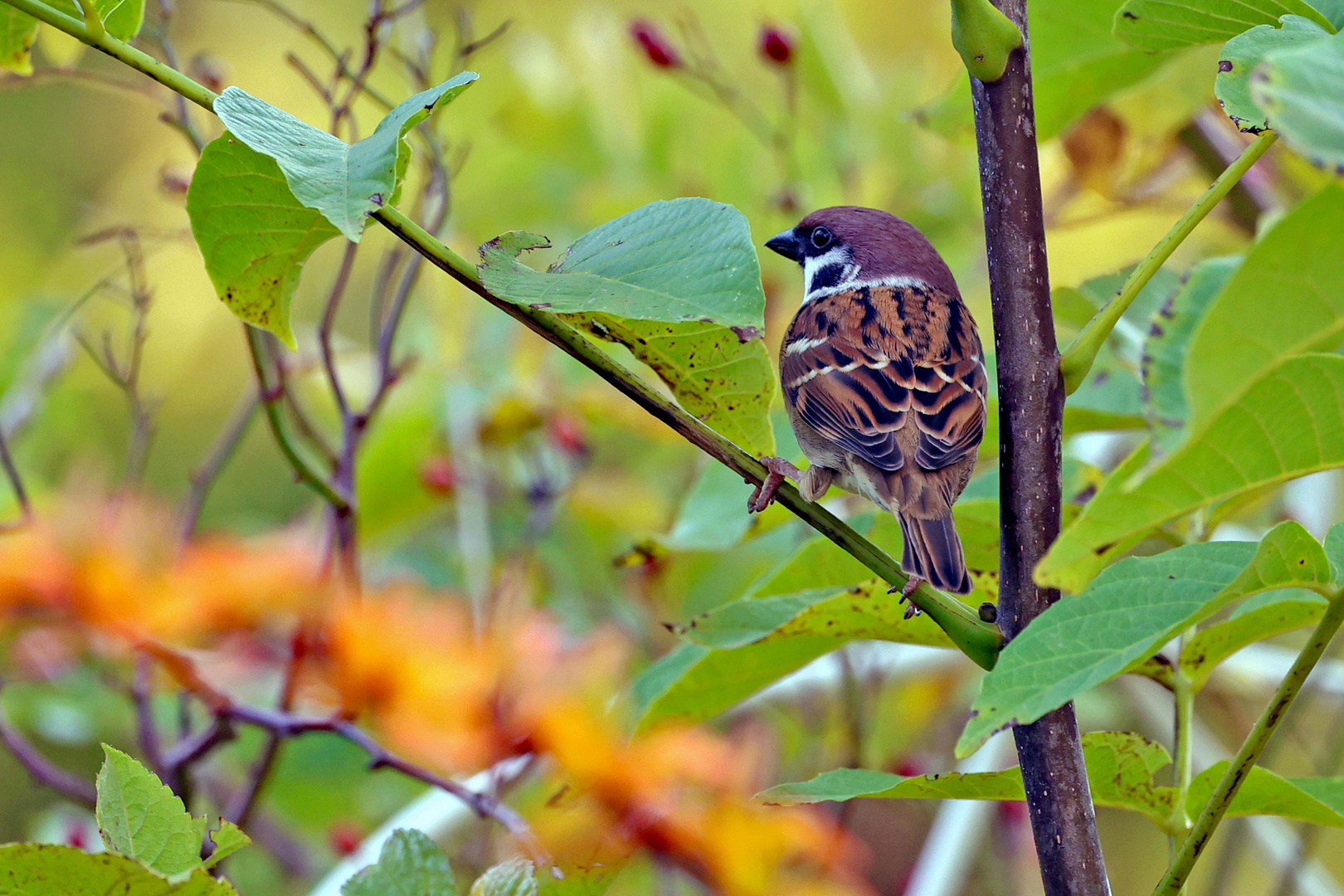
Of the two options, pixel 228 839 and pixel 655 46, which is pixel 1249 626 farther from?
pixel 655 46

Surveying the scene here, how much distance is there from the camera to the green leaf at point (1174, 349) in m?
0.60

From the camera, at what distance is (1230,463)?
0.63 m

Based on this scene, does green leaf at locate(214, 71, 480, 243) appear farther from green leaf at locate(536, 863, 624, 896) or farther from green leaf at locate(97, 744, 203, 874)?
green leaf at locate(536, 863, 624, 896)

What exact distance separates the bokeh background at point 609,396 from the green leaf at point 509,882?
0.59m

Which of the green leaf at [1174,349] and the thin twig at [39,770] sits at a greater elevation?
the green leaf at [1174,349]

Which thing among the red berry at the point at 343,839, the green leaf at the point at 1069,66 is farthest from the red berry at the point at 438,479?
the green leaf at the point at 1069,66

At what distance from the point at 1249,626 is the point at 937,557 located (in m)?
0.39

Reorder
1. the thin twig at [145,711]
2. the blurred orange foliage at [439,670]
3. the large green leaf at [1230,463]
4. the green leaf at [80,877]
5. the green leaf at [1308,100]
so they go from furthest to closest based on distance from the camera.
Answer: the thin twig at [145,711]
the blurred orange foliage at [439,670]
the green leaf at [80,877]
the large green leaf at [1230,463]
the green leaf at [1308,100]

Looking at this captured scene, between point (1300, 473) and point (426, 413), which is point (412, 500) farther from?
point (1300, 473)

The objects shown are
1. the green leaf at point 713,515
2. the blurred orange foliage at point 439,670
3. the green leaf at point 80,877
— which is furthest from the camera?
the green leaf at point 713,515

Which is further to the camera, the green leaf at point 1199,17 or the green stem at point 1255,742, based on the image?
the green leaf at point 1199,17

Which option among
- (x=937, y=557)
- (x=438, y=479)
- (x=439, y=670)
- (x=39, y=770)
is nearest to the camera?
(x=937, y=557)

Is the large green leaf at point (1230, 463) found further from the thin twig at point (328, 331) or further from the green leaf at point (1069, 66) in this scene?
the thin twig at point (328, 331)

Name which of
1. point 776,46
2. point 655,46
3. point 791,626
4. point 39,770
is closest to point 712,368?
point 791,626
